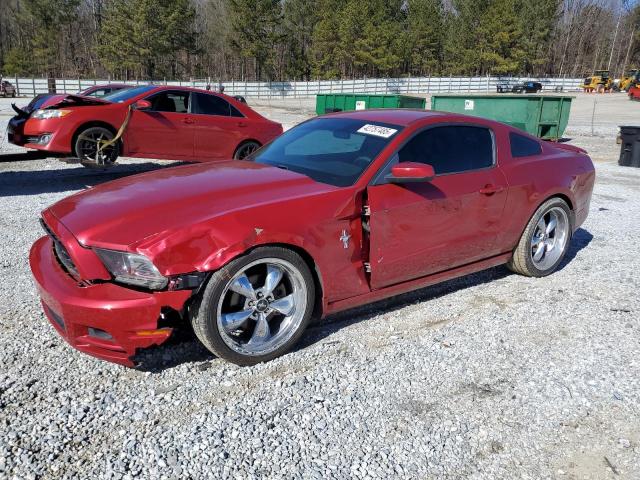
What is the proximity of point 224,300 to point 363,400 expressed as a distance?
99 cm

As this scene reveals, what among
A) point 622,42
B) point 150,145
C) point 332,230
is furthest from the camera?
point 622,42

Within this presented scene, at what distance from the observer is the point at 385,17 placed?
220 feet

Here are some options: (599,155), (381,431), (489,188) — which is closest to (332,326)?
(381,431)

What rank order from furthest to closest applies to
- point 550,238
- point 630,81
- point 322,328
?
point 630,81 → point 550,238 → point 322,328

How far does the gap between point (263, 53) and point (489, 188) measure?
59.5 metres

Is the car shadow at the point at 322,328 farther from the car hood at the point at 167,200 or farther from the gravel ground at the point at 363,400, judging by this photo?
the car hood at the point at 167,200

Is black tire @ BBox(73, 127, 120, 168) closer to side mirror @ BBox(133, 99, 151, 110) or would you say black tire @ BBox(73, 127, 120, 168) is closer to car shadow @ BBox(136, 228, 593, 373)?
side mirror @ BBox(133, 99, 151, 110)

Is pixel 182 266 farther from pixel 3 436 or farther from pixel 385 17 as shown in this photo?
pixel 385 17

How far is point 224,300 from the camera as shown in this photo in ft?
10.3

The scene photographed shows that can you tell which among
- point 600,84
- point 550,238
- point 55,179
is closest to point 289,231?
point 550,238

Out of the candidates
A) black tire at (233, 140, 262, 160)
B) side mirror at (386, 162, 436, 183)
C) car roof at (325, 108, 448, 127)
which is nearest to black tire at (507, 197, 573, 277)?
car roof at (325, 108, 448, 127)

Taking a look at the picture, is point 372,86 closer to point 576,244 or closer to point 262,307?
point 576,244

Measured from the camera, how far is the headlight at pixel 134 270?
284 centimetres

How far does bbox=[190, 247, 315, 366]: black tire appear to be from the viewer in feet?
9.68
